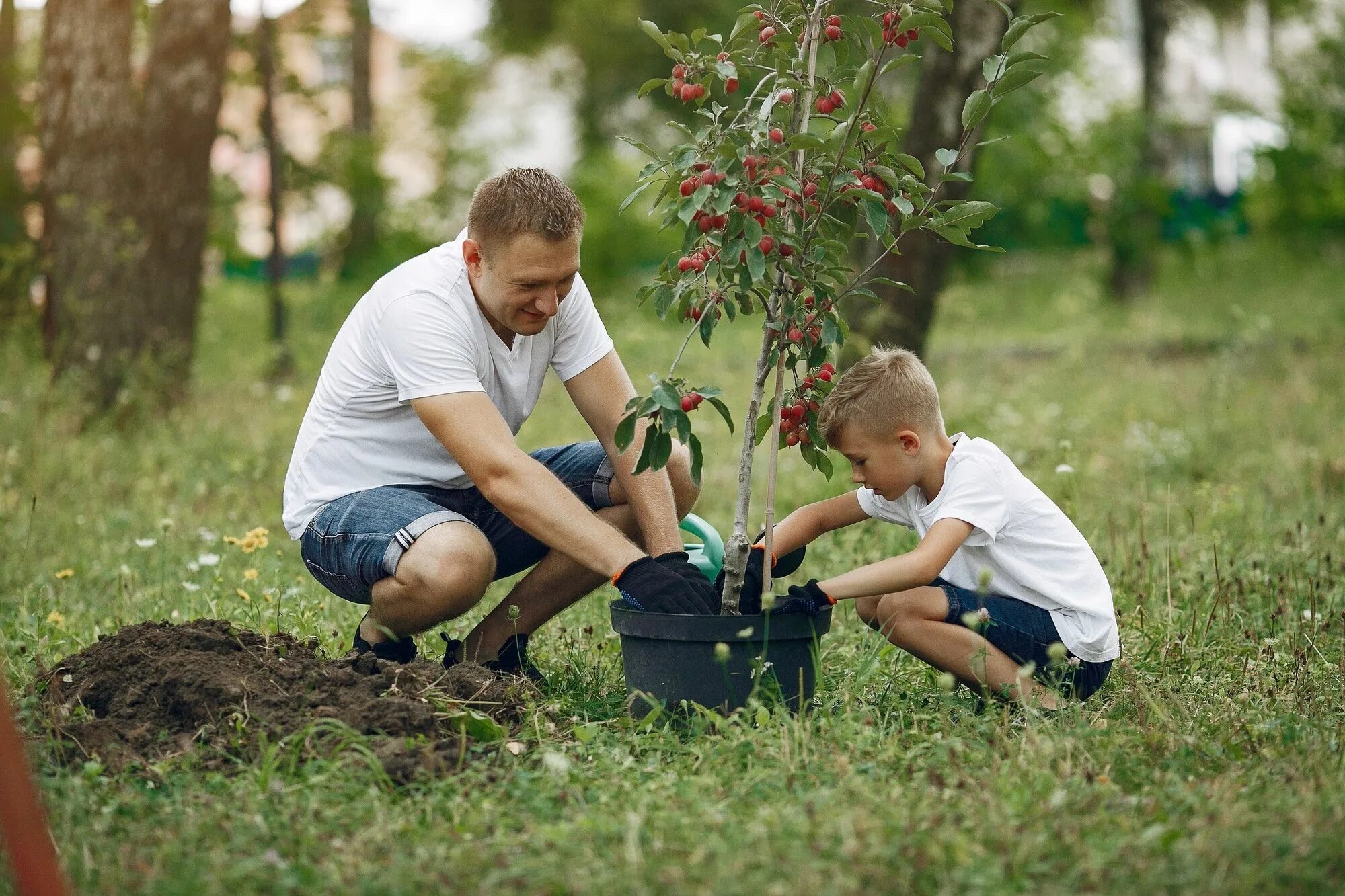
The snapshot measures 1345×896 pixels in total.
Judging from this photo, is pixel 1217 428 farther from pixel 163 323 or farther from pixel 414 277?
pixel 163 323

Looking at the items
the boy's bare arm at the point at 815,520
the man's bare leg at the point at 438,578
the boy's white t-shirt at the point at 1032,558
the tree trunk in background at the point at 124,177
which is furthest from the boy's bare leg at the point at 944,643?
the tree trunk in background at the point at 124,177

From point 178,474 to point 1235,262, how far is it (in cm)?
1652

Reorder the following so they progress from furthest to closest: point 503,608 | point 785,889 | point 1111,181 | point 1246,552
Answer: point 1111,181 < point 1246,552 < point 503,608 < point 785,889

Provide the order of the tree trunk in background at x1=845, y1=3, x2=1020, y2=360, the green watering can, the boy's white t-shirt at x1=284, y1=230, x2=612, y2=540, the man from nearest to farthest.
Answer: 1. the man
2. the boy's white t-shirt at x1=284, y1=230, x2=612, y2=540
3. the green watering can
4. the tree trunk in background at x1=845, y1=3, x2=1020, y2=360

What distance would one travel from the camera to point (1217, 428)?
6980 millimetres

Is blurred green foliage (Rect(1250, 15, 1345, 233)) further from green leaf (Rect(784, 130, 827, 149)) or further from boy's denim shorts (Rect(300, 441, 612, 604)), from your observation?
green leaf (Rect(784, 130, 827, 149))

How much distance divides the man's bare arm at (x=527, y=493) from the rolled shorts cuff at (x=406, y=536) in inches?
6.8

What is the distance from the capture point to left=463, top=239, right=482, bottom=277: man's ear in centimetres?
332

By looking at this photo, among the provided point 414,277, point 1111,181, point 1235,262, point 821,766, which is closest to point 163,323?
point 414,277

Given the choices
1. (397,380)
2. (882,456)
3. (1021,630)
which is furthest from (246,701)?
(1021,630)

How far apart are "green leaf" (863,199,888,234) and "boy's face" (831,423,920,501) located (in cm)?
53


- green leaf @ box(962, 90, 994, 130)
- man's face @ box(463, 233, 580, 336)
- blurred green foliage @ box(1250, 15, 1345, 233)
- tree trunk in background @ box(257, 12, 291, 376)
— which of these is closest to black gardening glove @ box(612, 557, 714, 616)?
man's face @ box(463, 233, 580, 336)

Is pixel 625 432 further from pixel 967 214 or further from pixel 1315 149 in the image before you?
pixel 1315 149

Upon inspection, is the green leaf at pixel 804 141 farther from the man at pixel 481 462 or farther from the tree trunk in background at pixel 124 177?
the tree trunk in background at pixel 124 177
